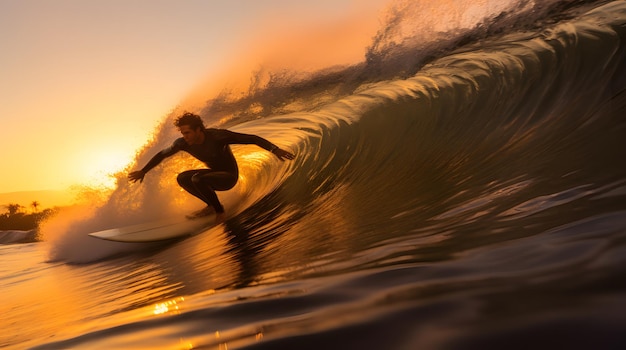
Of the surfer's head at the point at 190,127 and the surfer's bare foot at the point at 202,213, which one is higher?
the surfer's head at the point at 190,127

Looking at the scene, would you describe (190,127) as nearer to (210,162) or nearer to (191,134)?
(191,134)

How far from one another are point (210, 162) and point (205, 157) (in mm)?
76

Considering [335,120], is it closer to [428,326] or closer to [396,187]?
[396,187]

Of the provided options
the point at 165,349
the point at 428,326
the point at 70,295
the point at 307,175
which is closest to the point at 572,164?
the point at 428,326

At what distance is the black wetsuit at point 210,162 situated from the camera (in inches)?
200

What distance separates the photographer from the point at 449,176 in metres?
3.44

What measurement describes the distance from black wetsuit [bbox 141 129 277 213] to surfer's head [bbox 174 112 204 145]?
7 centimetres

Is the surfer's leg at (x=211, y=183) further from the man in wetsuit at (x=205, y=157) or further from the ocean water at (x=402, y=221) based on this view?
the ocean water at (x=402, y=221)

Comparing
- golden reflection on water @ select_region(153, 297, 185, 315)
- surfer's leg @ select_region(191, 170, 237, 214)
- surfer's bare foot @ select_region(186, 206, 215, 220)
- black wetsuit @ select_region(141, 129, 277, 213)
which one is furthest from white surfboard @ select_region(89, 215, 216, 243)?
golden reflection on water @ select_region(153, 297, 185, 315)

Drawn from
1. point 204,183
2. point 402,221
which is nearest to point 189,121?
point 204,183

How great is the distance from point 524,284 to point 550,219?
637 millimetres

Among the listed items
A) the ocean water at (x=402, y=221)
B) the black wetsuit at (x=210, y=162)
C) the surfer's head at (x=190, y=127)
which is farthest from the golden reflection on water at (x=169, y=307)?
the surfer's head at (x=190, y=127)

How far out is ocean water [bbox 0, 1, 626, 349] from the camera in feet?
3.66

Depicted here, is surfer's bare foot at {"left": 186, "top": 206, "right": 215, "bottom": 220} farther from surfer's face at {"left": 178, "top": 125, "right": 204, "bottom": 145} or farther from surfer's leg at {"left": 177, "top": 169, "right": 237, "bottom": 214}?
surfer's face at {"left": 178, "top": 125, "right": 204, "bottom": 145}
